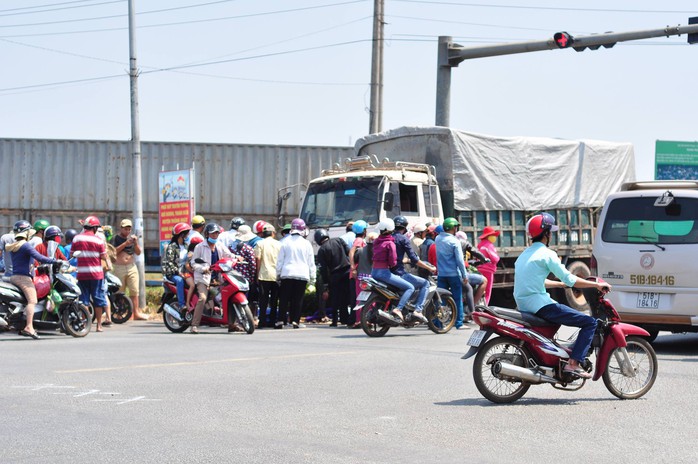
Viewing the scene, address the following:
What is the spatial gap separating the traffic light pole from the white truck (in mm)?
1964

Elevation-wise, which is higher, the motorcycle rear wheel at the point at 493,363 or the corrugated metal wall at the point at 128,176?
the corrugated metal wall at the point at 128,176

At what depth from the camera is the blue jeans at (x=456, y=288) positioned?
16.6 metres

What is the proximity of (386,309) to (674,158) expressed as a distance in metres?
26.7

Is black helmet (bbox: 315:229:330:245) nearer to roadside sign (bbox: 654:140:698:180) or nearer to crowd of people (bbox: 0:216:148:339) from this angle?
crowd of people (bbox: 0:216:148:339)

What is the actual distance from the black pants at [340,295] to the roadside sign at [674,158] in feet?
78.5

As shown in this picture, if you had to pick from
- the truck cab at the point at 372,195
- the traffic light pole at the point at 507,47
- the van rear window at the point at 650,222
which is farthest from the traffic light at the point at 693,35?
the van rear window at the point at 650,222

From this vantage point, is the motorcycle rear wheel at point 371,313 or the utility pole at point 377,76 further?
the utility pole at point 377,76

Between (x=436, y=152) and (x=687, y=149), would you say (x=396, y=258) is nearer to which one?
(x=436, y=152)

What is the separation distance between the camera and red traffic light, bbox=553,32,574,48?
21500 mm

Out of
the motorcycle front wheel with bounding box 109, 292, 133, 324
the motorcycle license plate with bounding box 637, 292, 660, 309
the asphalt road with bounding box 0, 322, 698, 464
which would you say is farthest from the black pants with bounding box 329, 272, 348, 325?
the motorcycle license plate with bounding box 637, 292, 660, 309

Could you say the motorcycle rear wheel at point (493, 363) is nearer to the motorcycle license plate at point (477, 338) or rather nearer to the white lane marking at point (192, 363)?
the motorcycle license plate at point (477, 338)

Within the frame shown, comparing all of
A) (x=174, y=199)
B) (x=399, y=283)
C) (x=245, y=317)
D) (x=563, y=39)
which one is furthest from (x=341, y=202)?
(x=563, y=39)

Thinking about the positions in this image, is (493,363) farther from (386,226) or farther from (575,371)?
(386,226)

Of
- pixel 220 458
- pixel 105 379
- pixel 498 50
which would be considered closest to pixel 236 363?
pixel 105 379
